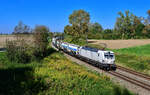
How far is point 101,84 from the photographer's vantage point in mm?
15930

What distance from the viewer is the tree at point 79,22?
63.9 metres

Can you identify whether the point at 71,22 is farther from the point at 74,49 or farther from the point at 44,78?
the point at 44,78

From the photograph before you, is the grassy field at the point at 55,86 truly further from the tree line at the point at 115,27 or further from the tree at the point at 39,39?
the tree line at the point at 115,27

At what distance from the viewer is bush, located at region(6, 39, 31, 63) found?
28.6 meters

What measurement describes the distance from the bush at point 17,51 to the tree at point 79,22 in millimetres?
37544

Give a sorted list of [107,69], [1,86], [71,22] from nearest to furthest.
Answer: [1,86] → [107,69] → [71,22]

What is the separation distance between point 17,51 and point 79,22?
1543 inches

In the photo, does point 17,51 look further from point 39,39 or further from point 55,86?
point 55,86

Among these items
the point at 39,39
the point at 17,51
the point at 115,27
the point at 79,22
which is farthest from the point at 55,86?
the point at 115,27

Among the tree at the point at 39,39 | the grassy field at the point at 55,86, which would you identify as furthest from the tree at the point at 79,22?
the grassy field at the point at 55,86

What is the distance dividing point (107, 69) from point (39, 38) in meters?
17.1

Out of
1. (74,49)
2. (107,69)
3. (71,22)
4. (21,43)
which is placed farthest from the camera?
(71,22)

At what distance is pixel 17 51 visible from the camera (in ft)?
94.9

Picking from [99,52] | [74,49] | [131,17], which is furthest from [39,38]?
[131,17]
